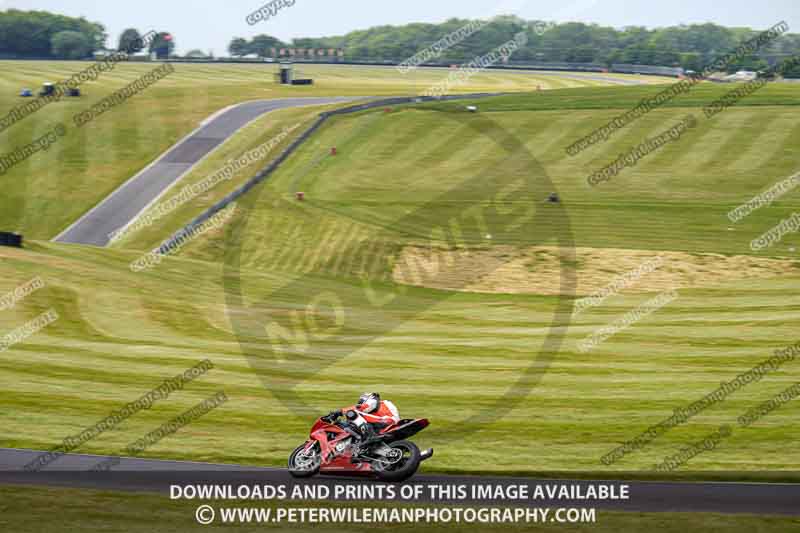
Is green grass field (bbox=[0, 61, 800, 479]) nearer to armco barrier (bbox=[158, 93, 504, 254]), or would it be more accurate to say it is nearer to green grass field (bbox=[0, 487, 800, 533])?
armco barrier (bbox=[158, 93, 504, 254])

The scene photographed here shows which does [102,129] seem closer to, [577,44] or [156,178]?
[156,178]

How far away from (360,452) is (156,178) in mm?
41652

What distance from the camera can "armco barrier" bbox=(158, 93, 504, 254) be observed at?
150 ft

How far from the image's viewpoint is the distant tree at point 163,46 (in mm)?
134250

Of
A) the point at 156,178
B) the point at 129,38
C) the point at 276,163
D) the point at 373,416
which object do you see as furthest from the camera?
the point at 129,38

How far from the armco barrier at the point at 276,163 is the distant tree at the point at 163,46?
71739mm

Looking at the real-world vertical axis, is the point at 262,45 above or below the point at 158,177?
above

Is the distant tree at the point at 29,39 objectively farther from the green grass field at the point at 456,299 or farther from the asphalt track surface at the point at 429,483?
the asphalt track surface at the point at 429,483

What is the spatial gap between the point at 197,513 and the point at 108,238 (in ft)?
108

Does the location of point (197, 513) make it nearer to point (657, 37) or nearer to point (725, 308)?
point (725, 308)

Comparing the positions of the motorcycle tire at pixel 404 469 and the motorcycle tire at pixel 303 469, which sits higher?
the motorcycle tire at pixel 404 469

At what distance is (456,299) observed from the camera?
38562 millimetres

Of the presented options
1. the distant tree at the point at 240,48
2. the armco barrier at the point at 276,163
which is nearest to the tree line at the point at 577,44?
the distant tree at the point at 240,48

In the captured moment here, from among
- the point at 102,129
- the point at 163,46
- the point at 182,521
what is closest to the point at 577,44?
the point at 163,46
